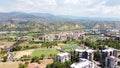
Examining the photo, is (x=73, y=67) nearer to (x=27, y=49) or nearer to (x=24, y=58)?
(x=24, y=58)

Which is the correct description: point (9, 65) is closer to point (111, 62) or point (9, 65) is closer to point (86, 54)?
point (86, 54)

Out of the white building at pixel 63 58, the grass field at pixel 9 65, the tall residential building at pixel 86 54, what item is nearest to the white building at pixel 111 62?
the tall residential building at pixel 86 54

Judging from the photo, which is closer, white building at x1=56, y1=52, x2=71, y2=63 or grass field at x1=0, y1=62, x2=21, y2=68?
grass field at x1=0, y1=62, x2=21, y2=68

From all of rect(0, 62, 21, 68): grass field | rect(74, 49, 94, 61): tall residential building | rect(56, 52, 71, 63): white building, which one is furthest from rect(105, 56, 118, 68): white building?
rect(0, 62, 21, 68): grass field

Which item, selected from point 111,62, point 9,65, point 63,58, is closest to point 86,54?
point 63,58

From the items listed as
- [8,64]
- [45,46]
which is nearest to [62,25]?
[45,46]

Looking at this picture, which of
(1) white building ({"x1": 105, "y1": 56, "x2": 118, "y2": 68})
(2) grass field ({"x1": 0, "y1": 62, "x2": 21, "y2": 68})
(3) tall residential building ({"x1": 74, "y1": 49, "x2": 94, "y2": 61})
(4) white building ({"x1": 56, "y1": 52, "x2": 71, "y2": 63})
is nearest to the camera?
(1) white building ({"x1": 105, "y1": 56, "x2": 118, "y2": 68})

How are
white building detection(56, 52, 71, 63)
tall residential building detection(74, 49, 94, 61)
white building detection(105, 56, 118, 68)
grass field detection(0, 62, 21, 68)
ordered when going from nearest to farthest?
white building detection(105, 56, 118, 68) → grass field detection(0, 62, 21, 68) → white building detection(56, 52, 71, 63) → tall residential building detection(74, 49, 94, 61)

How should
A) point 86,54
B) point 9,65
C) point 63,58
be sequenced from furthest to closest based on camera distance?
point 86,54, point 63,58, point 9,65

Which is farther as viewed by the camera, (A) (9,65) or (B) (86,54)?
(B) (86,54)

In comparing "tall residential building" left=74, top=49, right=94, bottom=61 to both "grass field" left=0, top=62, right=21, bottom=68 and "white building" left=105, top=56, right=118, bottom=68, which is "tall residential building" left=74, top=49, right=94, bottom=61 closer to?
"white building" left=105, top=56, right=118, bottom=68

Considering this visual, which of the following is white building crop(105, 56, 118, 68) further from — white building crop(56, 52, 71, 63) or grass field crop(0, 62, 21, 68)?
grass field crop(0, 62, 21, 68)

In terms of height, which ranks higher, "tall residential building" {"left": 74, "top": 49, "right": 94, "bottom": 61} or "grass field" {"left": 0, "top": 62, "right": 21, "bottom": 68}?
"tall residential building" {"left": 74, "top": 49, "right": 94, "bottom": 61}
